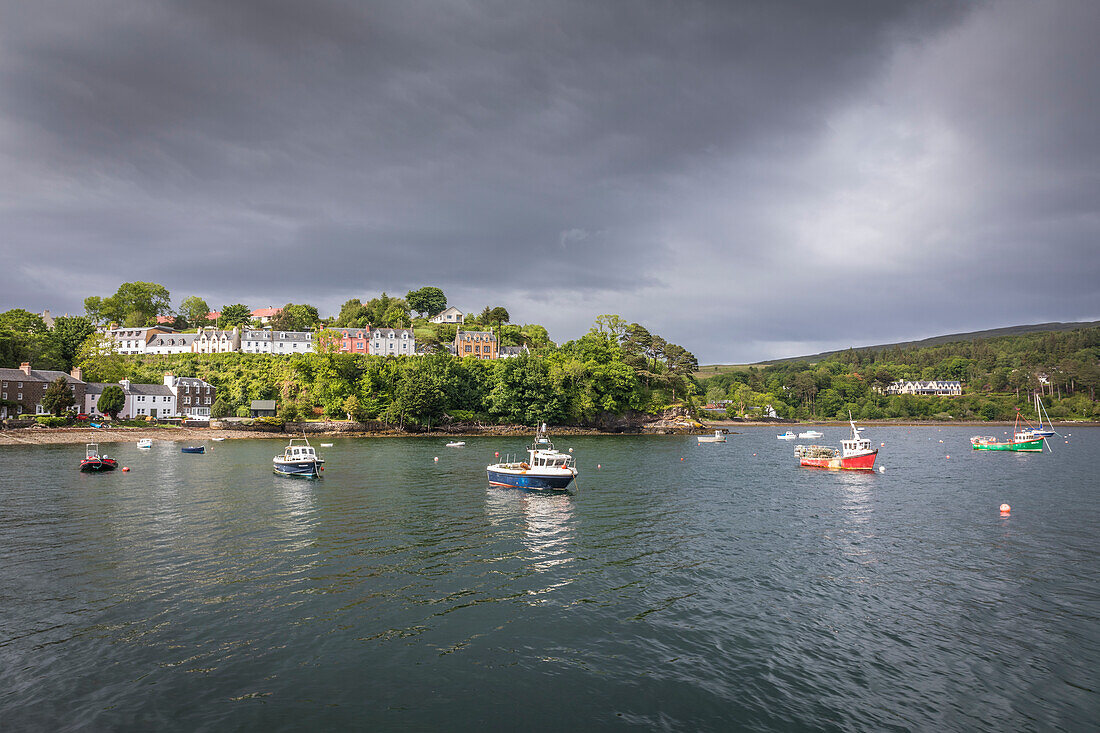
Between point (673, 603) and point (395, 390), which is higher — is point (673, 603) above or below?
below

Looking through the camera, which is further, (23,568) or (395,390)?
(395,390)

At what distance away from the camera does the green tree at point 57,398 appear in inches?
4161

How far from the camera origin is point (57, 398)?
10600cm

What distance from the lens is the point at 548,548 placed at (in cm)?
2856

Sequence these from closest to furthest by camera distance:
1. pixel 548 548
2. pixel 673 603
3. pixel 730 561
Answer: pixel 673 603
pixel 730 561
pixel 548 548

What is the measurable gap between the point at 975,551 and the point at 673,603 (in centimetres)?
1978

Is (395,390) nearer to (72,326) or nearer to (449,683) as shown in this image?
(72,326)

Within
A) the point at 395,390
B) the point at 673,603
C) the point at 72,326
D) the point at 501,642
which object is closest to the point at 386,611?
the point at 501,642

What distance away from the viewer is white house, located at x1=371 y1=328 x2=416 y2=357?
167 meters

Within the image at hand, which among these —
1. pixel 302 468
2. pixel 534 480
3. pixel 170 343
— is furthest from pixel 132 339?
pixel 534 480

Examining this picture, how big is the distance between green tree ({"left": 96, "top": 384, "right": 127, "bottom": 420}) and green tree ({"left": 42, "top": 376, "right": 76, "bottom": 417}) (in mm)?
8221

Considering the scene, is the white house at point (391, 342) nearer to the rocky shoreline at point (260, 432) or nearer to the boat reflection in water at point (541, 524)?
the rocky shoreline at point (260, 432)

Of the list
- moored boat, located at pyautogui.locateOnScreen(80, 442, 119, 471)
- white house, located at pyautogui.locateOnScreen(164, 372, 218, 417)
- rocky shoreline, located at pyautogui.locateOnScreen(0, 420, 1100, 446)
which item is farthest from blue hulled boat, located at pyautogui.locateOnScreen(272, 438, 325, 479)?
white house, located at pyautogui.locateOnScreen(164, 372, 218, 417)

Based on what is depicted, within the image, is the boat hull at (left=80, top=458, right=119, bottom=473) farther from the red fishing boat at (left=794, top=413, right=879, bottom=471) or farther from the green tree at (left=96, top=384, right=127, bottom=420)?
the green tree at (left=96, top=384, right=127, bottom=420)
